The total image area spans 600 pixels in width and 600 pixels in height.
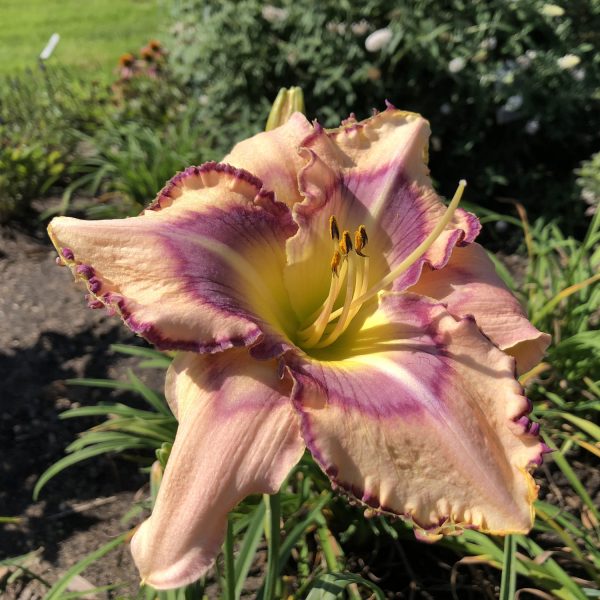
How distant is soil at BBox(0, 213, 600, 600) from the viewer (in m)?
1.74

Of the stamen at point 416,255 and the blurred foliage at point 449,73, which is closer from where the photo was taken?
the stamen at point 416,255

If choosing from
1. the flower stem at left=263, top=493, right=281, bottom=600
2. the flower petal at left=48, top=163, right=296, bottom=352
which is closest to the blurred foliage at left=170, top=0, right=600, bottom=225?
the flower petal at left=48, top=163, right=296, bottom=352

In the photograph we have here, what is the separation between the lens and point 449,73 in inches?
124

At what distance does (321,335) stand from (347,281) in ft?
0.37

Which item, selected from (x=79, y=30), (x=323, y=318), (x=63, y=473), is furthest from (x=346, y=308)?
(x=79, y=30)

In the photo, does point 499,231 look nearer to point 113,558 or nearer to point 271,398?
point 113,558

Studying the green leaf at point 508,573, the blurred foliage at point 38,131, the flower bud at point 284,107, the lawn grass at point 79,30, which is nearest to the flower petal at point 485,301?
the green leaf at point 508,573

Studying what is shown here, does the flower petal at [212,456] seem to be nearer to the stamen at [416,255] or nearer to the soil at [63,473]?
the stamen at [416,255]

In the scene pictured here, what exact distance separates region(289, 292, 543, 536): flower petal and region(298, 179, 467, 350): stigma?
9cm

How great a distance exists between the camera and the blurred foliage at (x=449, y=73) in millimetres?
3045

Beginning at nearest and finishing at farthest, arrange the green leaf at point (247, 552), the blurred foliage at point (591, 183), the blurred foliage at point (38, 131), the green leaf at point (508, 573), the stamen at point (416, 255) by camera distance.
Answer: the stamen at point (416, 255) < the green leaf at point (508, 573) < the green leaf at point (247, 552) < the blurred foliage at point (591, 183) < the blurred foliage at point (38, 131)

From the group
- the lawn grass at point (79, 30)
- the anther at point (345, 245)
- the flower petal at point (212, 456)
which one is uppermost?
the anther at point (345, 245)

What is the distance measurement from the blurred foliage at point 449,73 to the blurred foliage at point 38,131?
0.93 metres

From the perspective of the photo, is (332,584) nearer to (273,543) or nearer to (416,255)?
(273,543)
